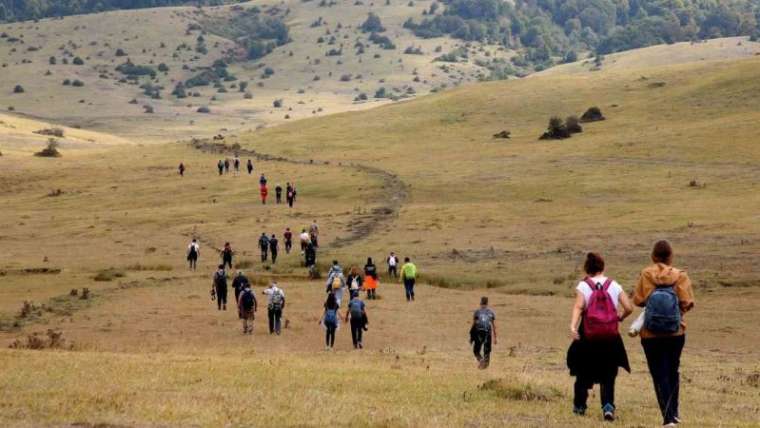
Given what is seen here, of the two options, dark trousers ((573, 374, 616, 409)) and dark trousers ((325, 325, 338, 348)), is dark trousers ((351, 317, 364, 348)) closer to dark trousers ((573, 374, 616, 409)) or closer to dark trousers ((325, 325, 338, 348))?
dark trousers ((325, 325, 338, 348))

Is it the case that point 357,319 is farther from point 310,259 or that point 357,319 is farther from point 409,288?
point 310,259

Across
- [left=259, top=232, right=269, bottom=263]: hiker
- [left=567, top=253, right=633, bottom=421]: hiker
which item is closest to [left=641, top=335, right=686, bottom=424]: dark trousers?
[left=567, top=253, right=633, bottom=421]: hiker

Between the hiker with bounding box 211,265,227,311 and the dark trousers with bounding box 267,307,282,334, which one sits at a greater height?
the hiker with bounding box 211,265,227,311

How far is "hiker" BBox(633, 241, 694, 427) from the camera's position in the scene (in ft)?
42.8

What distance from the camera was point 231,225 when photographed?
5900 cm

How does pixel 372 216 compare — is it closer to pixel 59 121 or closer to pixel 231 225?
pixel 231 225

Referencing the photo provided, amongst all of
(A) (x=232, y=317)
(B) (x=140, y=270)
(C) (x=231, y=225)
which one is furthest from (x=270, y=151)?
(A) (x=232, y=317)

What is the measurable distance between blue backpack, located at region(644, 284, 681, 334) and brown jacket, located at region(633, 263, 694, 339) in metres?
0.06

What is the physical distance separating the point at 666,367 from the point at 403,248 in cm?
3576

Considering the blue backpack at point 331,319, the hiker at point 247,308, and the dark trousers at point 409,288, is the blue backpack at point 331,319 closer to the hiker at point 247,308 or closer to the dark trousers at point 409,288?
the hiker at point 247,308

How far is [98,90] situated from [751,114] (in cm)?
13544

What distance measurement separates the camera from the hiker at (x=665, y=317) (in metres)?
13.0

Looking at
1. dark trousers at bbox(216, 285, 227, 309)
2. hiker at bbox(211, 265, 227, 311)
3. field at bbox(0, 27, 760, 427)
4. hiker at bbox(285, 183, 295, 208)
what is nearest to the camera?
field at bbox(0, 27, 760, 427)

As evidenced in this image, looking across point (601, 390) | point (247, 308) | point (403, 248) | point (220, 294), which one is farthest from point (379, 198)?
point (601, 390)
